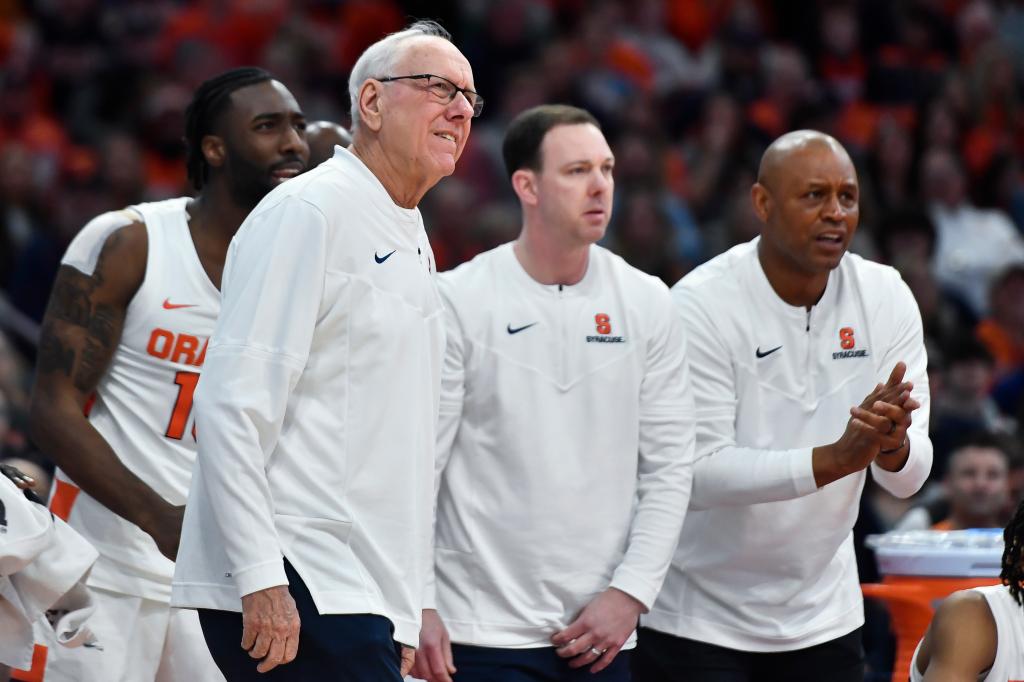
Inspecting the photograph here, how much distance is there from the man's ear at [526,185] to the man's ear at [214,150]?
0.82 meters

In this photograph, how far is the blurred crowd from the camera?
878 cm

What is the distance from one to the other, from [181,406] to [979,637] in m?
2.10

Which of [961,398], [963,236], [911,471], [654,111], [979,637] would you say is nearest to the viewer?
[979,637]

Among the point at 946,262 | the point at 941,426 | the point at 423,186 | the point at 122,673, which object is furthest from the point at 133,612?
the point at 946,262

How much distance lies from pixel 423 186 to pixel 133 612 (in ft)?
4.63

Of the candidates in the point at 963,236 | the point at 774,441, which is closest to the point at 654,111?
the point at 963,236

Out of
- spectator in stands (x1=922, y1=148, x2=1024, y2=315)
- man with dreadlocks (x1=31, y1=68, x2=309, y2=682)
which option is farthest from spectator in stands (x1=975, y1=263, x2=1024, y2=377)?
man with dreadlocks (x1=31, y1=68, x2=309, y2=682)

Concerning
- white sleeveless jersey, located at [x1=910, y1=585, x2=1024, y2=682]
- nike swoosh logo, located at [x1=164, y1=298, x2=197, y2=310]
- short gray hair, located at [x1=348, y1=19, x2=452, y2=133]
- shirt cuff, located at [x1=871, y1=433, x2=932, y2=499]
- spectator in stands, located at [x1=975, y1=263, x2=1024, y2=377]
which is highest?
short gray hair, located at [x1=348, y1=19, x2=452, y2=133]

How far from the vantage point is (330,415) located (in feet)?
10.3

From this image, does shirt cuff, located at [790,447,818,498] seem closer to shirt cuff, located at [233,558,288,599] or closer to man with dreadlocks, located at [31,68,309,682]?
man with dreadlocks, located at [31,68,309,682]

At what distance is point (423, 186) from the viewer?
3383mm

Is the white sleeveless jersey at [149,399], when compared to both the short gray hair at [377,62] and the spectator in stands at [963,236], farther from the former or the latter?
the spectator in stands at [963,236]

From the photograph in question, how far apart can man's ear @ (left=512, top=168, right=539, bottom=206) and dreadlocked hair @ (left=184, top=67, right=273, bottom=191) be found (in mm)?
760

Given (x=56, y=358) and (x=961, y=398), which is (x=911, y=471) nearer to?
(x=56, y=358)
